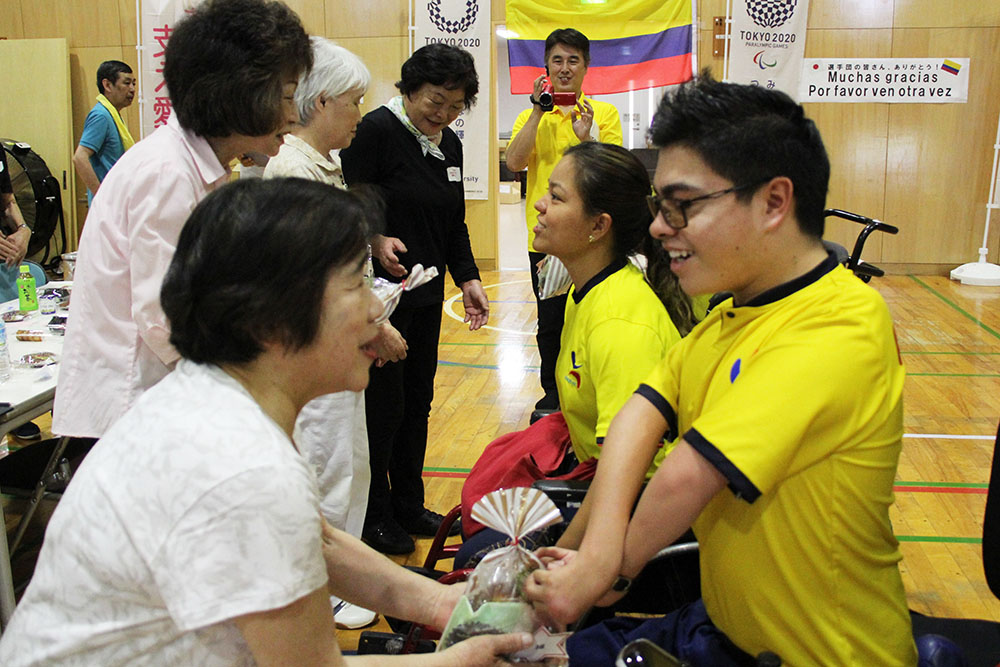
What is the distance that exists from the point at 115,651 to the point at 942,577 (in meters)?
2.64

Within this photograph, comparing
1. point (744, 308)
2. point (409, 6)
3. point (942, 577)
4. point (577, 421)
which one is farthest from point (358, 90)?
point (409, 6)

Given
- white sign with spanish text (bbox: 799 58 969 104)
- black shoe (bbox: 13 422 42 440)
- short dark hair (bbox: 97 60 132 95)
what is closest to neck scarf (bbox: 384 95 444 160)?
black shoe (bbox: 13 422 42 440)

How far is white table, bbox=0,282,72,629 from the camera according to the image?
7.31 feet

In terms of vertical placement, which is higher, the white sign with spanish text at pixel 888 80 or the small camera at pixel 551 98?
the white sign with spanish text at pixel 888 80

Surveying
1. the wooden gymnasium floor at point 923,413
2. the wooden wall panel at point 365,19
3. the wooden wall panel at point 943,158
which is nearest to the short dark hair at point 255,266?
the wooden gymnasium floor at point 923,413

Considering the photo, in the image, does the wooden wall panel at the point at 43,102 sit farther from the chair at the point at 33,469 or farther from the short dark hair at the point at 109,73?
the chair at the point at 33,469

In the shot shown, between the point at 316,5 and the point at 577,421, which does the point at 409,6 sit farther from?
the point at 577,421

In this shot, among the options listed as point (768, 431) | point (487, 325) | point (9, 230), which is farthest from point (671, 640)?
point (487, 325)

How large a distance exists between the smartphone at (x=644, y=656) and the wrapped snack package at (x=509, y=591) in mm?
100

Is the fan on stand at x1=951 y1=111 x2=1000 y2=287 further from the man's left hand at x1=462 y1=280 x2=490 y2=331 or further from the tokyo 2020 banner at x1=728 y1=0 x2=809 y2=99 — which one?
the man's left hand at x1=462 y1=280 x2=490 y2=331

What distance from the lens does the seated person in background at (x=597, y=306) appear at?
1832mm

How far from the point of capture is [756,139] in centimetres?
119

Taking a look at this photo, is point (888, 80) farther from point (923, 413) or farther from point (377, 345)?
point (377, 345)

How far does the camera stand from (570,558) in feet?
4.37
